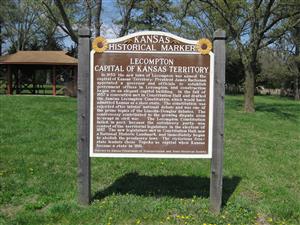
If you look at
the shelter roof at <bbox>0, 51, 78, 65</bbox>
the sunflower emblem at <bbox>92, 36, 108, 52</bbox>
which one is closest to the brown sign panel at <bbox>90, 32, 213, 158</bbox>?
the sunflower emblem at <bbox>92, 36, 108, 52</bbox>

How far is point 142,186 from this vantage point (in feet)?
20.7

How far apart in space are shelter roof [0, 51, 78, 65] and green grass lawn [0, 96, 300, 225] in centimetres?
1912

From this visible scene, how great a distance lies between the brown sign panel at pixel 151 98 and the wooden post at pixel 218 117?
3.0 inches

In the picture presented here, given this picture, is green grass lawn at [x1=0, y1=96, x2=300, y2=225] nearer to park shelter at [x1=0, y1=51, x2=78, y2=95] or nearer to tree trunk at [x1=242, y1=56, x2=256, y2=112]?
tree trunk at [x1=242, y1=56, x2=256, y2=112]

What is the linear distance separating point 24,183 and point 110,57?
95.5 inches

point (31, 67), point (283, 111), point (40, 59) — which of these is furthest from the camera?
point (31, 67)

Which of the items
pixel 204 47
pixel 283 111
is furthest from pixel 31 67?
pixel 204 47

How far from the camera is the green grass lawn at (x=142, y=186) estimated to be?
16.9 ft

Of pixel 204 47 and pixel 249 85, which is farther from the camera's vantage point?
pixel 249 85

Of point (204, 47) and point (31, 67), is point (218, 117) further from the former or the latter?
point (31, 67)

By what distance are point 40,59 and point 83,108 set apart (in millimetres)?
25169

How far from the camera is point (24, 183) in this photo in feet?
20.7

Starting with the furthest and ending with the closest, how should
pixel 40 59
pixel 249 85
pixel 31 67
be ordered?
pixel 31 67, pixel 40 59, pixel 249 85

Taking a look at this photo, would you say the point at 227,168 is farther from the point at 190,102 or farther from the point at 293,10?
the point at 293,10
